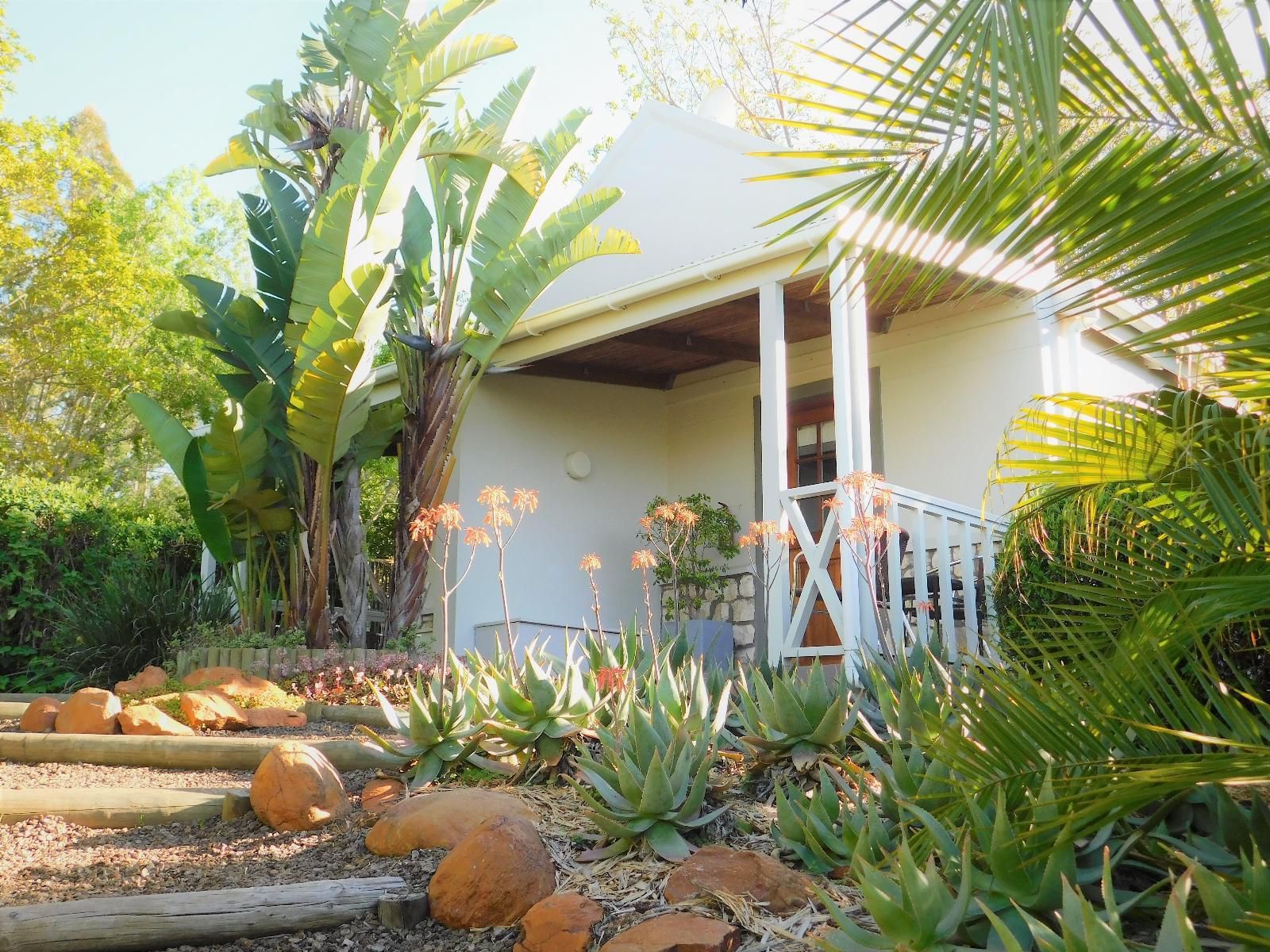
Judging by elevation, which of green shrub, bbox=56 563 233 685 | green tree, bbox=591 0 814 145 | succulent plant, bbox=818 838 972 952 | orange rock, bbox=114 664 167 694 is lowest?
succulent plant, bbox=818 838 972 952

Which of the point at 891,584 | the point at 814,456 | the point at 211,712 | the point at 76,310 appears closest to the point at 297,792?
the point at 211,712

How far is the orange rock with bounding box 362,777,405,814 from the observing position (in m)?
5.00

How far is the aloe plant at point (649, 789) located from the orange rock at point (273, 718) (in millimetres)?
3601

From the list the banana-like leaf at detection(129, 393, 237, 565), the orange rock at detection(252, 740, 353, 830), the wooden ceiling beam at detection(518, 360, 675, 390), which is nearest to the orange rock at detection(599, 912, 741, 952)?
the orange rock at detection(252, 740, 353, 830)

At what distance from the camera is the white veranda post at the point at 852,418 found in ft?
23.8

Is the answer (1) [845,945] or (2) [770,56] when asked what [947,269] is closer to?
(1) [845,945]

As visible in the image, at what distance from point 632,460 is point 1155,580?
29.5 ft

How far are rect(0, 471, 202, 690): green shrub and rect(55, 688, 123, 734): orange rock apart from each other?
14.7ft

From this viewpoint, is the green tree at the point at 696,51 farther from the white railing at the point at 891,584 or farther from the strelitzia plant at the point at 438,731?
the strelitzia plant at the point at 438,731

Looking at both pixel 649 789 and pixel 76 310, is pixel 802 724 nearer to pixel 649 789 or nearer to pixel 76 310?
pixel 649 789

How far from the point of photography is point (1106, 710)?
98.6 inches

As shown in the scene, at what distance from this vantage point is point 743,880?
358 centimetres

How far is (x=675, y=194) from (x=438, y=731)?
7212 millimetres

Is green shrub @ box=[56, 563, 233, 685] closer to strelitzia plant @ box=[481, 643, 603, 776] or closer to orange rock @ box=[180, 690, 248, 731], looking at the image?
orange rock @ box=[180, 690, 248, 731]
